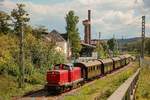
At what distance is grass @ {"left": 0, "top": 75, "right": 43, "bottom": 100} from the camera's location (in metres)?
35.0

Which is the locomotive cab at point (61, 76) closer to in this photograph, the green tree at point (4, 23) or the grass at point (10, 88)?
the grass at point (10, 88)

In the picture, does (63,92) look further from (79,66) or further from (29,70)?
(29,70)

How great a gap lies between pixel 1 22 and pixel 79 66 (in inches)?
1001

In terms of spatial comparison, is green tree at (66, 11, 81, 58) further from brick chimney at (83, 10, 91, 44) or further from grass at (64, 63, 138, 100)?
grass at (64, 63, 138, 100)

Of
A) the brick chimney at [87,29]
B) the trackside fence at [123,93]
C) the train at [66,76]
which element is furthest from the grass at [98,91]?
the brick chimney at [87,29]

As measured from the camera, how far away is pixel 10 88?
1491 inches

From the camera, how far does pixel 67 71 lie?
3684cm

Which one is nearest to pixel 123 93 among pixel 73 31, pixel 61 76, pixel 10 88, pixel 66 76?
pixel 61 76

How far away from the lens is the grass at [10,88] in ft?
115

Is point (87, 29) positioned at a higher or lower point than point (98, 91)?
higher

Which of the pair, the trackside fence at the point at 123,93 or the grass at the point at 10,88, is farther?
the grass at the point at 10,88

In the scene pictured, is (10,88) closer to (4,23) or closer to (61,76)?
(61,76)

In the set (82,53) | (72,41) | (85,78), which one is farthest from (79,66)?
(82,53)

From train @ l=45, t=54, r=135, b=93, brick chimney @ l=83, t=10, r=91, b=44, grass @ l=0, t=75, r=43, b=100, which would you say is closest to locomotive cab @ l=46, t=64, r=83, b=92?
train @ l=45, t=54, r=135, b=93
